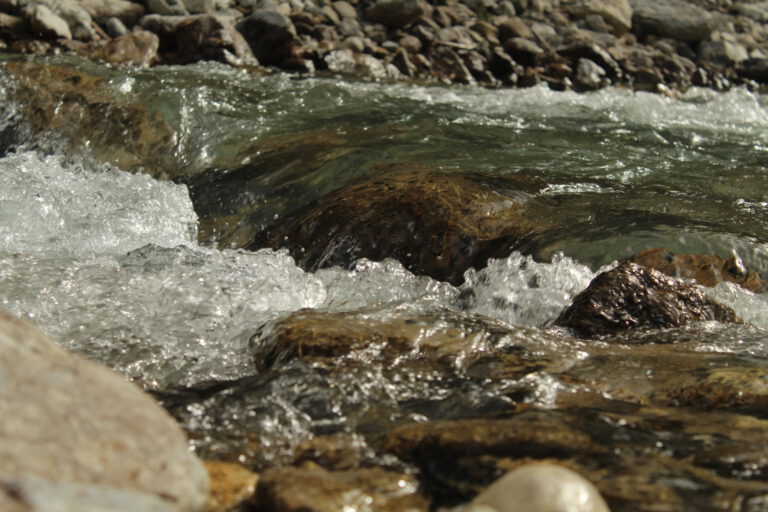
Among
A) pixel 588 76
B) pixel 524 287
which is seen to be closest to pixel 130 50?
pixel 588 76

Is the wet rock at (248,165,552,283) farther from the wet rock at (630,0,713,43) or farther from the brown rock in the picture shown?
the wet rock at (630,0,713,43)

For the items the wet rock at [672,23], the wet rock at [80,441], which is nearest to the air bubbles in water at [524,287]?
the wet rock at [80,441]

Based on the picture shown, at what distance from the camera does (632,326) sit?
10.5 ft

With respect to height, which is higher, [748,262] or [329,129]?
[748,262]

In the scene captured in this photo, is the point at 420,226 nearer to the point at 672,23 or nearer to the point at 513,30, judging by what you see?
the point at 513,30

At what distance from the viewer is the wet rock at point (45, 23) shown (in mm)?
8023

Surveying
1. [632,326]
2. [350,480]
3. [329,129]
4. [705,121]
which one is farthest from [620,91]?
[350,480]

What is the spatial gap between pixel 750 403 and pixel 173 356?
67.8 inches

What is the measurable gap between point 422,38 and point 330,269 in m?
6.67

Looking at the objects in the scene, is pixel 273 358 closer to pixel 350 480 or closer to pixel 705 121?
Answer: pixel 350 480

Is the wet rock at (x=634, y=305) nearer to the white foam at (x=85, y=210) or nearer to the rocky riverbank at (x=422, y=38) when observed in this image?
the white foam at (x=85, y=210)

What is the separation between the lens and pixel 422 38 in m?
10.0

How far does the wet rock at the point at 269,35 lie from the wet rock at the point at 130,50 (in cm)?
104

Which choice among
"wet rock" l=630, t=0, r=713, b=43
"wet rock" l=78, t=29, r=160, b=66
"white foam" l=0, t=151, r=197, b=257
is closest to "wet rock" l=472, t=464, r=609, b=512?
"white foam" l=0, t=151, r=197, b=257
